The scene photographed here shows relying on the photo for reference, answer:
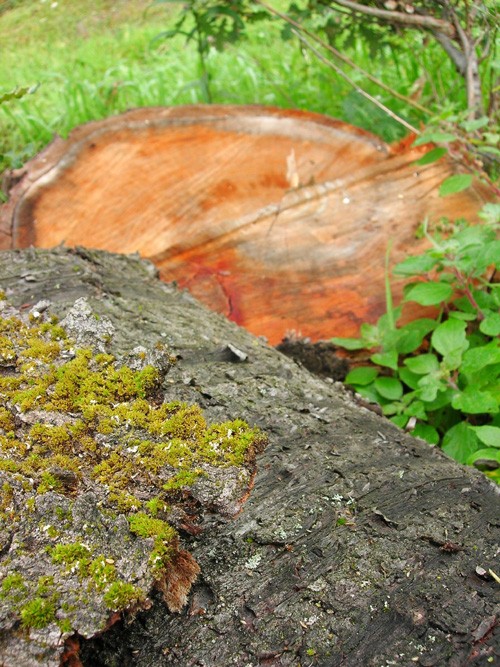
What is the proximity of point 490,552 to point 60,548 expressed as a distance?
30.1 inches

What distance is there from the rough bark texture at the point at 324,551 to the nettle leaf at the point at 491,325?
2.08ft

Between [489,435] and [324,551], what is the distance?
2.42ft

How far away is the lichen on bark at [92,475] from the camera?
0.98 m

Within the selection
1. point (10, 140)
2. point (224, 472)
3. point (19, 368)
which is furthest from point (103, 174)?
point (224, 472)

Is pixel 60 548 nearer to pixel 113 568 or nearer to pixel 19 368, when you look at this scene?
pixel 113 568

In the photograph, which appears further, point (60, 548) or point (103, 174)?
point (103, 174)

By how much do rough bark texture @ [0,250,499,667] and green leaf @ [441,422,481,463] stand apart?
422mm

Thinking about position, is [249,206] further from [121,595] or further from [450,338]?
[121,595]

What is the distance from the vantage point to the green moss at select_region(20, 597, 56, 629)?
3.07 feet

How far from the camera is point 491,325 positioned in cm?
199

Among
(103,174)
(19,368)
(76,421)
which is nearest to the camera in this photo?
(76,421)

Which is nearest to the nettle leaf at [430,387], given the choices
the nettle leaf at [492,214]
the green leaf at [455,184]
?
the nettle leaf at [492,214]

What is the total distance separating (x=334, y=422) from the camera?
56.6 inches

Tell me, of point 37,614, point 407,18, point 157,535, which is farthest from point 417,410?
point 407,18
